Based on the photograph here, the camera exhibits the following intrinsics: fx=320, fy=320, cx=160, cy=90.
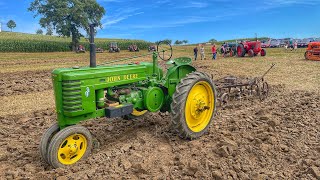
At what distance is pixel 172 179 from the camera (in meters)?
4.16

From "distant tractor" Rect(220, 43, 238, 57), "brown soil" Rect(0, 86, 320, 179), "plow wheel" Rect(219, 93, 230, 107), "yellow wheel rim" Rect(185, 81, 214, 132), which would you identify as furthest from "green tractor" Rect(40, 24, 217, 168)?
"distant tractor" Rect(220, 43, 238, 57)

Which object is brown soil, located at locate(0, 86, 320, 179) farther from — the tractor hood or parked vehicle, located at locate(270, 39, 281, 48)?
parked vehicle, located at locate(270, 39, 281, 48)

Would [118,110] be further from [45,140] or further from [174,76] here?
[174,76]

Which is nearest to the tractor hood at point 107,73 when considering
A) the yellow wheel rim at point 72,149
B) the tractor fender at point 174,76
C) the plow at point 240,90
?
the tractor fender at point 174,76

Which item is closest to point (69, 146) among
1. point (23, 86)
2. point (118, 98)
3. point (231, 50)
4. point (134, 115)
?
point (118, 98)

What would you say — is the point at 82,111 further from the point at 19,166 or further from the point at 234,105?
the point at 234,105

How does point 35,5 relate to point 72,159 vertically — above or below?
above

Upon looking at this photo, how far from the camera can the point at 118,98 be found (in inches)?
213

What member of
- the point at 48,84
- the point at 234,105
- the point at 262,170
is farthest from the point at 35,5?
the point at 262,170

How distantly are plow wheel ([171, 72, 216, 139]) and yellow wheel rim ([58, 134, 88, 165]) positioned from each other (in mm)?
1541

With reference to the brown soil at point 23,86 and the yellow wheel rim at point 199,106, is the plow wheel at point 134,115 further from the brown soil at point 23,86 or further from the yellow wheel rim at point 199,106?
the brown soil at point 23,86

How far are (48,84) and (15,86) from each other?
123 centimetres

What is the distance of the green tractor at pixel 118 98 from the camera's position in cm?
457

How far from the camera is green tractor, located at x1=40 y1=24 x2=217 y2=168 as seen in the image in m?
4.57
